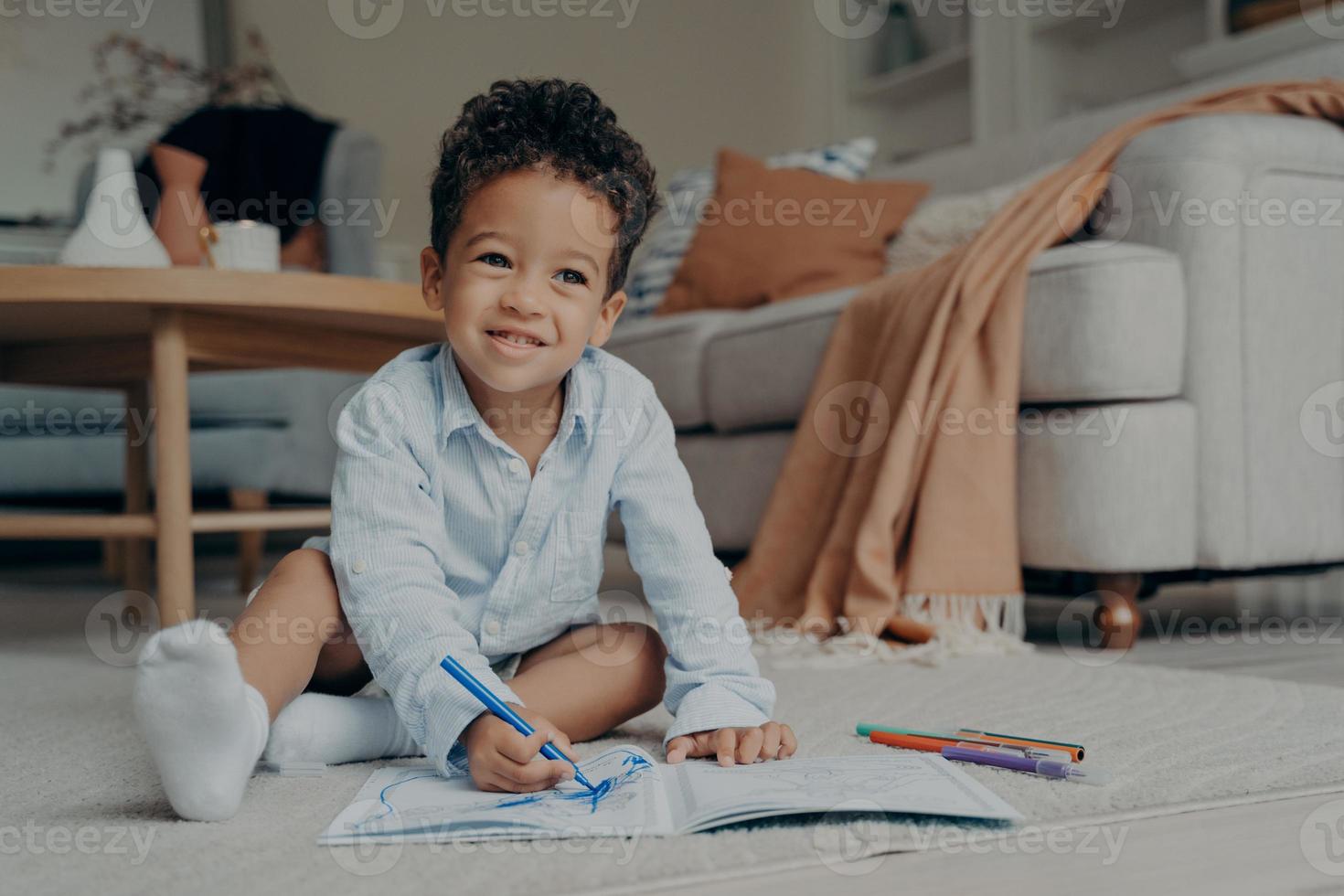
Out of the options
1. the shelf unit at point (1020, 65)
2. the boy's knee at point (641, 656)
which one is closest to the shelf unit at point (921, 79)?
the shelf unit at point (1020, 65)

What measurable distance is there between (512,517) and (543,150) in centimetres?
26

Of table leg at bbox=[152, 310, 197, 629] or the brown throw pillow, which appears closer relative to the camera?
table leg at bbox=[152, 310, 197, 629]

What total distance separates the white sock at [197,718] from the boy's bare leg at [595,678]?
234 mm

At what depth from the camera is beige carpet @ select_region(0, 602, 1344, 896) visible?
59 centimetres

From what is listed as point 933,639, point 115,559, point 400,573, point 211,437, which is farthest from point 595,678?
point 115,559

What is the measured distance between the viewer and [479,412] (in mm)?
905

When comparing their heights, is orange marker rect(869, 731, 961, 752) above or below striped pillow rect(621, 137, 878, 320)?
below

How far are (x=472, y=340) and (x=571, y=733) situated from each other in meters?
0.30

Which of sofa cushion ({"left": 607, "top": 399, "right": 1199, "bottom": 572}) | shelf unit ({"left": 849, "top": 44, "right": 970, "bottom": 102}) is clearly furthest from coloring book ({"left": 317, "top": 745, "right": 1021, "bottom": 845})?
shelf unit ({"left": 849, "top": 44, "right": 970, "bottom": 102})

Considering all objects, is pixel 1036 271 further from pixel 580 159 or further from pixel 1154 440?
pixel 580 159

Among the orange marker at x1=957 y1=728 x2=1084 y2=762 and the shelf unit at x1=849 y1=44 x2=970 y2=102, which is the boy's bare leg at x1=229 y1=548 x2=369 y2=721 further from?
the shelf unit at x1=849 y1=44 x2=970 y2=102

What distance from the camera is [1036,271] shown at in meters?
1.48

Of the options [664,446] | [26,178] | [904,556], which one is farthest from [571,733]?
[26,178]

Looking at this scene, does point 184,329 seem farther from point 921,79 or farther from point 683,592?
point 921,79
